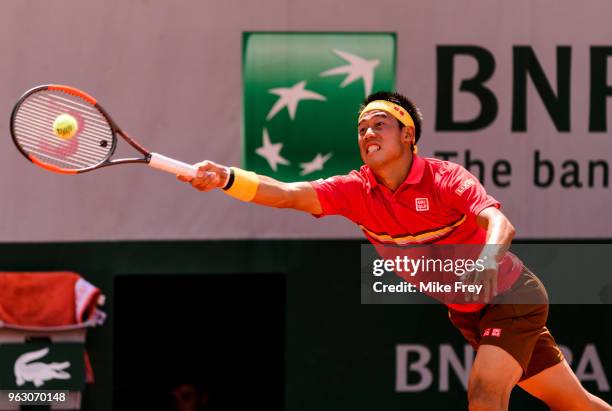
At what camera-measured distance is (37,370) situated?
245 inches

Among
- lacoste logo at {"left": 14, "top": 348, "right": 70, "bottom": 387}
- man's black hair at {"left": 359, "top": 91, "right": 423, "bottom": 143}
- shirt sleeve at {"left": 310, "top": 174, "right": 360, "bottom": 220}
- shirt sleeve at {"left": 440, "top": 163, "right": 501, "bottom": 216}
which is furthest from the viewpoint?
lacoste logo at {"left": 14, "top": 348, "right": 70, "bottom": 387}

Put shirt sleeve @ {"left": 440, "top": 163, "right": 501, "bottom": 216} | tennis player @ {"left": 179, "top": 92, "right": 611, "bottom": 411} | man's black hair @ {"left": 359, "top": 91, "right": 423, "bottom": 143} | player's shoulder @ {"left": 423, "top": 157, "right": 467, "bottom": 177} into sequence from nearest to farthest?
shirt sleeve @ {"left": 440, "top": 163, "right": 501, "bottom": 216}, tennis player @ {"left": 179, "top": 92, "right": 611, "bottom": 411}, player's shoulder @ {"left": 423, "top": 157, "right": 467, "bottom": 177}, man's black hair @ {"left": 359, "top": 91, "right": 423, "bottom": 143}

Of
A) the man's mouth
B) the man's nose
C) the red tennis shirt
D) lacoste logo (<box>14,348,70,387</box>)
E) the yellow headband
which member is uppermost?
the yellow headband

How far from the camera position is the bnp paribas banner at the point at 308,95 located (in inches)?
247

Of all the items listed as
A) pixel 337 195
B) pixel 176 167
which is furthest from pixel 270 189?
pixel 176 167

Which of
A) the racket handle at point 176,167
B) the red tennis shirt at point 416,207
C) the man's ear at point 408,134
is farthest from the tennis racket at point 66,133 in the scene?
the man's ear at point 408,134

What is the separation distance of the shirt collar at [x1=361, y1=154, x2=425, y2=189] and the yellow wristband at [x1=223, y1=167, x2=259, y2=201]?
1.52ft

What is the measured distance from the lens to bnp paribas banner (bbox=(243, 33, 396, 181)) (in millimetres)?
6266

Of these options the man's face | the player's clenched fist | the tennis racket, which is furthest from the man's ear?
the tennis racket

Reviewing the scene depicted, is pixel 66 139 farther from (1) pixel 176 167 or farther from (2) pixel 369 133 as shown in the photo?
(2) pixel 369 133

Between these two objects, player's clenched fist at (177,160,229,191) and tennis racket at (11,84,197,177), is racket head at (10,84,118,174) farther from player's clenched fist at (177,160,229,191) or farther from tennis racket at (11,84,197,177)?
player's clenched fist at (177,160,229,191)

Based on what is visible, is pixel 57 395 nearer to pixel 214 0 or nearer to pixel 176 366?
pixel 176 366

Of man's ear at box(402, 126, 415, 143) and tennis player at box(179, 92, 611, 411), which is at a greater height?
man's ear at box(402, 126, 415, 143)

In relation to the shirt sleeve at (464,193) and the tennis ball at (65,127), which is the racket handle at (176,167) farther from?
the shirt sleeve at (464,193)
